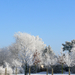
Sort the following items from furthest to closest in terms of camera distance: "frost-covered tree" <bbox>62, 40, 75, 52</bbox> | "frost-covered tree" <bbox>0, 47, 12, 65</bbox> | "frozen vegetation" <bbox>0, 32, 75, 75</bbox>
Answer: "frost-covered tree" <bbox>62, 40, 75, 52</bbox> < "frost-covered tree" <bbox>0, 47, 12, 65</bbox> < "frozen vegetation" <bbox>0, 32, 75, 75</bbox>

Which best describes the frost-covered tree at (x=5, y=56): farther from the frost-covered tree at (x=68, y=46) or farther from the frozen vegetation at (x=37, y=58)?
the frost-covered tree at (x=68, y=46)

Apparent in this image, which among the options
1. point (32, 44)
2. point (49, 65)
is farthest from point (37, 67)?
point (32, 44)

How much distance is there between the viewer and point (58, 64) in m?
34.6

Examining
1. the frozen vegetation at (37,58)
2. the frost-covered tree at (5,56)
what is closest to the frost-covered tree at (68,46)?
Result: the frozen vegetation at (37,58)

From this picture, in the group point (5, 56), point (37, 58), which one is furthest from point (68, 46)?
point (5, 56)

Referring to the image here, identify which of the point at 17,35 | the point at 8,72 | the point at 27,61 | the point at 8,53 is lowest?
the point at 8,72

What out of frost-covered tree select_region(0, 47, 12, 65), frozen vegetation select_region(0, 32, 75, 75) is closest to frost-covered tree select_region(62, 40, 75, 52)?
frozen vegetation select_region(0, 32, 75, 75)

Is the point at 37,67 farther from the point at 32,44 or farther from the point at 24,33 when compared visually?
the point at 24,33

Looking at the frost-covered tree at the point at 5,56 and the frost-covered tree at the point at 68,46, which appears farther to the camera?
the frost-covered tree at the point at 68,46

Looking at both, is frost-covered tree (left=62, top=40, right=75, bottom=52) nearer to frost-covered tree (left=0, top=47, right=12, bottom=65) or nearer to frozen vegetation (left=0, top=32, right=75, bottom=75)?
frozen vegetation (left=0, top=32, right=75, bottom=75)

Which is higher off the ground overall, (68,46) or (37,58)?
(68,46)

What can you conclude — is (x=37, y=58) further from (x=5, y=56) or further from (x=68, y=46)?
(x=68, y=46)

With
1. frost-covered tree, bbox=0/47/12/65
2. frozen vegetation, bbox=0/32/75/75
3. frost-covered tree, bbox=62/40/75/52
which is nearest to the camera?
frozen vegetation, bbox=0/32/75/75

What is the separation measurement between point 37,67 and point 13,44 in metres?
8.73
